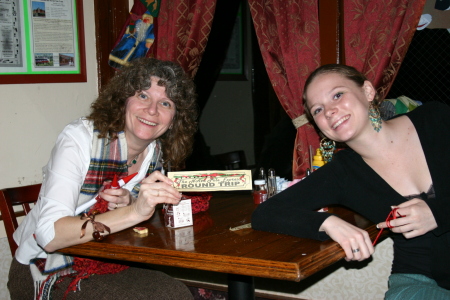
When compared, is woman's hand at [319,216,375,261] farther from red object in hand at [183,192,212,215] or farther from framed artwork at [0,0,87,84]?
framed artwork at [0,0,87,84]

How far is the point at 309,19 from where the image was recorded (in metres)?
3.04

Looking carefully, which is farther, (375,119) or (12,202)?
(12,202)

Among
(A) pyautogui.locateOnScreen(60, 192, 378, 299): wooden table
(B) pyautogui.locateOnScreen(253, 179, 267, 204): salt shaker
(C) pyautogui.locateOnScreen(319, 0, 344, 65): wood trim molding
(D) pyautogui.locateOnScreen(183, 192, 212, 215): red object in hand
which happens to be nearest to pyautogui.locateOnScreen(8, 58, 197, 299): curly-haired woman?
(A) pyautogui.locateOnScreen(60, 192, 378, 299): wooden table

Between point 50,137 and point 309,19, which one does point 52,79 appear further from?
point 309,19

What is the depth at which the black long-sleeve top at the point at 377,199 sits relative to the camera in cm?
193

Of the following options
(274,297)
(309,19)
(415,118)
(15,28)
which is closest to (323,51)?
(309,19)

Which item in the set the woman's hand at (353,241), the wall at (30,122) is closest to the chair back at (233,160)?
the wall at (30,122)

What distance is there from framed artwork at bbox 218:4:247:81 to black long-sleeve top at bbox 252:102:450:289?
5.05 ft

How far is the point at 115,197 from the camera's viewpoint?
2.21 m

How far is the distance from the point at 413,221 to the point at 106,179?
1.41 meters

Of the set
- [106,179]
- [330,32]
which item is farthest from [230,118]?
[106,179]

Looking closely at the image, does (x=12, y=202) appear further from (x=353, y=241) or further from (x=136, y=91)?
(x=353, y=241)

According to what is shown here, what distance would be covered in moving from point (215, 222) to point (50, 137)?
5.37 feet

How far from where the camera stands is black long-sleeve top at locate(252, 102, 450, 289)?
1.93 m
